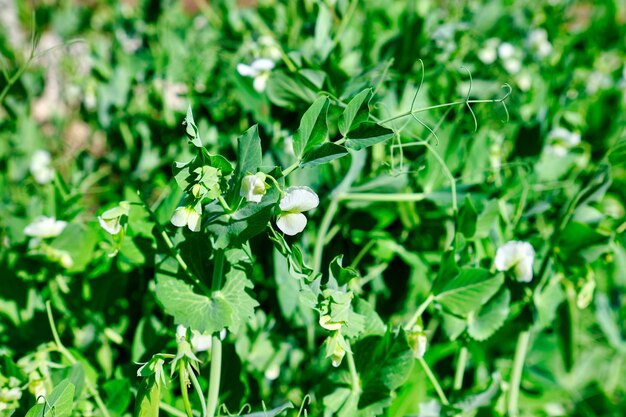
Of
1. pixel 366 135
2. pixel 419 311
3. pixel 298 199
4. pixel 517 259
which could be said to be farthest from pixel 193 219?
pixel 517 259

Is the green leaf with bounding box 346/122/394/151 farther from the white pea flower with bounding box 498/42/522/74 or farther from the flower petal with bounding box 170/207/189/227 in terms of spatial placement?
the white pea flower with bounding box 498/42/522/74

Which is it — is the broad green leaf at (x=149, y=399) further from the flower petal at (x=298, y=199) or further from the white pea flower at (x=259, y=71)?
the white pea flower at (x=259, y=71)

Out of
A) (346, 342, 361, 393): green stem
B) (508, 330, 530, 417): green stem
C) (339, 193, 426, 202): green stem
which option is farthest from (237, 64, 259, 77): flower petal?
(508, 330, 530, 417): green stem

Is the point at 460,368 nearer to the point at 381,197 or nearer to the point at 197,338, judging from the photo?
the point at 381,197

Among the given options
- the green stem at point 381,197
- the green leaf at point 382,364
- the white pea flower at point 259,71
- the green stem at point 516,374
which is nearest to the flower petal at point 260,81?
the white pea flower at point 259,71

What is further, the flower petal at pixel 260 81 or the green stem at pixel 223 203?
the flower petal at pixel 260 81
